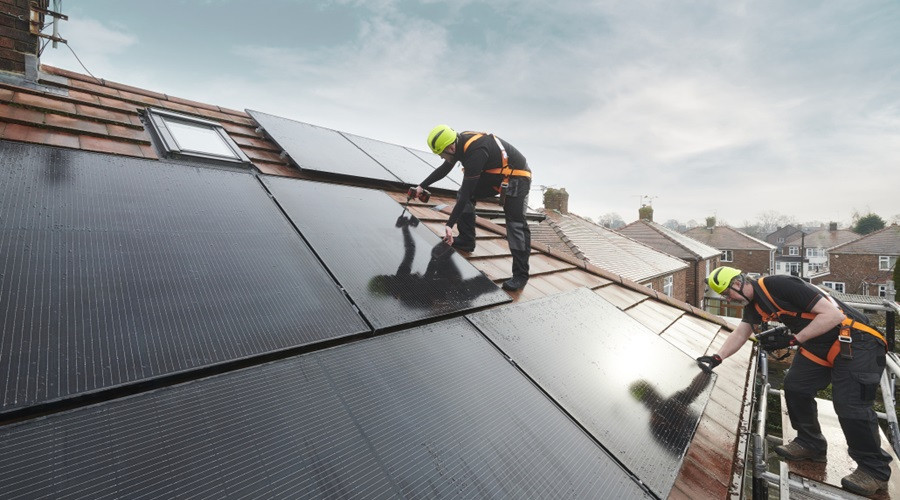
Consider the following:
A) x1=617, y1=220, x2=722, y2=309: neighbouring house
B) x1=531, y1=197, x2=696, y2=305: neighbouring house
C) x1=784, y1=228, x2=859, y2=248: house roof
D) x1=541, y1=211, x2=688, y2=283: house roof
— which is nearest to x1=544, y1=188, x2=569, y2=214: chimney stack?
x1=531, y1=197, x2=696, y2=305: neighbouring house

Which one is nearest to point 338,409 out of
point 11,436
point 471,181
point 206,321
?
point 206,321

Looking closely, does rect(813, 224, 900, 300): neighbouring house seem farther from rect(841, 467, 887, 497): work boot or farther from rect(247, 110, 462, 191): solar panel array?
rect(247, 110, 462, 191): solar panel array

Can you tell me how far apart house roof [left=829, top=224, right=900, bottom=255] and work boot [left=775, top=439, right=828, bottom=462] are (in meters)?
51.4

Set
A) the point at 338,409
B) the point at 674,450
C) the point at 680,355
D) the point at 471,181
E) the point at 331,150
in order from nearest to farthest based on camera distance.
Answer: the point at 338,409, the point at 674,450, the point at 680,355, the point at 471,181, the point at 331,150

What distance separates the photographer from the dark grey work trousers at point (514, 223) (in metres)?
3.68

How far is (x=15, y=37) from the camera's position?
374 cm

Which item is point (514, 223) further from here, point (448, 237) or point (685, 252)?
point (685, 252)

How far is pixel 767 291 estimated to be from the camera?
12.6ft

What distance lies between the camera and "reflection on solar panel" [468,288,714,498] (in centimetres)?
200

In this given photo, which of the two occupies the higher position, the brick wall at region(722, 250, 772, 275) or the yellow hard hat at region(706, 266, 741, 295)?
the brick wall at region(722, 250, 772, 275)

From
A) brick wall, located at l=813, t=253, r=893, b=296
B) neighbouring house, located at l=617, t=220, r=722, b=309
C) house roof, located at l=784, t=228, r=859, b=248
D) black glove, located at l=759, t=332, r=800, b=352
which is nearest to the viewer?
black glove, located at l=759, t=332, r=800, b=352

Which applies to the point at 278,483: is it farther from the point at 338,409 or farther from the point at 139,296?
the point at 139,296

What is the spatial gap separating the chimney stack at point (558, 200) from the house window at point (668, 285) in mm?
6218

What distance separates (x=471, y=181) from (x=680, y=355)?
8.21 ft
